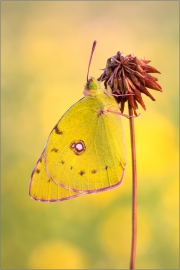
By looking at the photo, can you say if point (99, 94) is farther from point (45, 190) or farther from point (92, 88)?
point (45, 190)

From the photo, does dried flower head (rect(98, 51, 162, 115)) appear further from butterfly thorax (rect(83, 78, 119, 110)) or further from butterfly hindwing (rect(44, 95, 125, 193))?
butterfly hindwing (rect(44, 95, 125, 193))

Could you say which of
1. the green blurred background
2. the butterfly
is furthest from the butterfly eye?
the green blurred background

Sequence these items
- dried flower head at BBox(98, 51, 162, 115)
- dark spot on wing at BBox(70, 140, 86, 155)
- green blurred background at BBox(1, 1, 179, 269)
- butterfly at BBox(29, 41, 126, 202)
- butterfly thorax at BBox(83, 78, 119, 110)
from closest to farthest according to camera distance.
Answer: dried flower head at BBox(98, 51, 162, 115)
butterfly thorax at BBox(83, 78, 119, 110)
butterfly at BBox(29, 41, 126, 202)
dark spot on wing at BBox(70, 140, 86, 155)
green blurred background at BBox(1, 1, 179, 269)

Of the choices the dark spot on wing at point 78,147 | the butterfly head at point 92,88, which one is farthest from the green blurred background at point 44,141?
the butterfly head at point 92,88

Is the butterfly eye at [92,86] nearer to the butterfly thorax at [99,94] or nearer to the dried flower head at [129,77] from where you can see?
the butterfly thorax at [99,94]

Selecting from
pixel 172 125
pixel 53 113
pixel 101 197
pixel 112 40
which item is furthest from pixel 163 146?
pixel 112 40

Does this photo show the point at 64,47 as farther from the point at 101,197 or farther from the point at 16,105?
the point at 101,197

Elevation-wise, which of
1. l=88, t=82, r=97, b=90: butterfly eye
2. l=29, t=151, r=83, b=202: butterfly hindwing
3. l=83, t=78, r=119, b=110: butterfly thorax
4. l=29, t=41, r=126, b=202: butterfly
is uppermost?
l=88, t=82, r=97, b=90: butterfly eye
